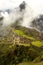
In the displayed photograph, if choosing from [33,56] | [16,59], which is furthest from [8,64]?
[33,56]

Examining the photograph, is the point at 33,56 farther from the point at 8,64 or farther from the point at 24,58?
the point at 8,64

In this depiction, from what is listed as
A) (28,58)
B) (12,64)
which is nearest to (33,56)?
(28,58)

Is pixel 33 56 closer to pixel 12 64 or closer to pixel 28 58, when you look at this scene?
pixel 28 58

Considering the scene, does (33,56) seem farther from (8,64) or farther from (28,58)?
(8,64)
